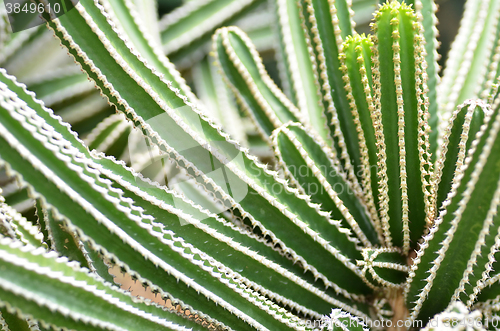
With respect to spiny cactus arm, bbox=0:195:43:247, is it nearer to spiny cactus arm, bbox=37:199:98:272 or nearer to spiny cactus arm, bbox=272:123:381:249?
spiny cactus arm, bbox=37:199:98:272

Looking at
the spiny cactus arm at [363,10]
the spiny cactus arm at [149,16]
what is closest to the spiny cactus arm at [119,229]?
the spiny cactus arm at [149,16]

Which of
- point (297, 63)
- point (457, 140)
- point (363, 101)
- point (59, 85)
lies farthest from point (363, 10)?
point (59, 85)

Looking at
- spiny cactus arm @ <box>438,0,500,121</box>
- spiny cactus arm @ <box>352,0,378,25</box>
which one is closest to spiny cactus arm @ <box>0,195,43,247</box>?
spiny cactus arm @ <box>438,0,500,121</box>

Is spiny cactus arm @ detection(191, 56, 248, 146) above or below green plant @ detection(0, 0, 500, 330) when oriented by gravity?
above

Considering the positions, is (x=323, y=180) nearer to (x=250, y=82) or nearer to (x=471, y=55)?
(x=250, y=82)

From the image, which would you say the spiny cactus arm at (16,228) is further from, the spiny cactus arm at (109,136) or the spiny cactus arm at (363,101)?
the spiny cactus arm at (363,101)

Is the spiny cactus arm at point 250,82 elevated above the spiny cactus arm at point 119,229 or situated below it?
above

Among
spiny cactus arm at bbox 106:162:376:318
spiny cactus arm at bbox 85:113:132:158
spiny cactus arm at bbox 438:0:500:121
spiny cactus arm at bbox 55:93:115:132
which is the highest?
spiny cactus arm at bbox 55:93:115:132

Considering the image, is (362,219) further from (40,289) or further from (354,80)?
(40,289)
